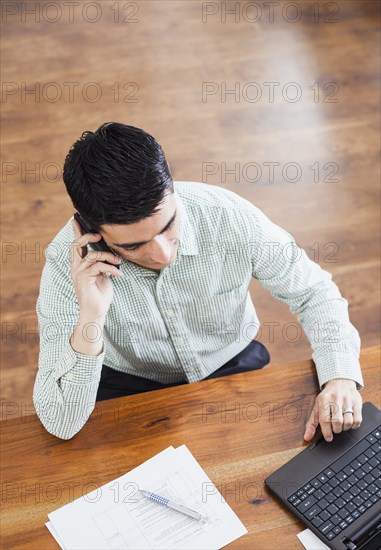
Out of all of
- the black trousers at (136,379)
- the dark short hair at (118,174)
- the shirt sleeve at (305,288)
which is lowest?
the black trousers at (136,379)

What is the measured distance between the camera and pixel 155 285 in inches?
71.1

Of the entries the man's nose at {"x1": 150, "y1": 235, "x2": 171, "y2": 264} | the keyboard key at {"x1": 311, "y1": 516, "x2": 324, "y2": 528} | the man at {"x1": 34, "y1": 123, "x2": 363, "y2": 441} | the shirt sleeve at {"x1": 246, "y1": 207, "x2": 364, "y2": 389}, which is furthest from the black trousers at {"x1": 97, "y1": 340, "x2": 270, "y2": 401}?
the keyboard key at {"x1": 311, "y1": 516, "x2": 324, "y2": 528}

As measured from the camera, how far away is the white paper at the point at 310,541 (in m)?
1.48

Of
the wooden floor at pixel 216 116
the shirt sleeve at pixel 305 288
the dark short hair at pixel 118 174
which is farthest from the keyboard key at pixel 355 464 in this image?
the wooden floor at pixel 216 116

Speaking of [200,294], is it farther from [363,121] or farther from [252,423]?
[363,121]

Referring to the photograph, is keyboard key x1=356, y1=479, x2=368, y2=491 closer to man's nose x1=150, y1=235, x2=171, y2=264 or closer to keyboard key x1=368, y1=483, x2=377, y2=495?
keyboard key x1=368, y1=483, x2=377, y2=495

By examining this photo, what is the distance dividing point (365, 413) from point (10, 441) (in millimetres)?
768

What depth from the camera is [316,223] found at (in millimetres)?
3098

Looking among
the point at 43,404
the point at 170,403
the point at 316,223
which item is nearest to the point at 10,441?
the point at 43,404

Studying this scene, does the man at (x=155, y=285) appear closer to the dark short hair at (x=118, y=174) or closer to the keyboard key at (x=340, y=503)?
the dark short hair at (x=118, y=174)

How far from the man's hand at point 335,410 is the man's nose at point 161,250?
1.48 feet

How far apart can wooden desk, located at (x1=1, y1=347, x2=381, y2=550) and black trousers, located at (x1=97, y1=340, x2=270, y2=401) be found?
1.13ft

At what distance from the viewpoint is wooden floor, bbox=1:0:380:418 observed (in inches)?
116

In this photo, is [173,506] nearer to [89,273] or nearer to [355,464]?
[355,464]
